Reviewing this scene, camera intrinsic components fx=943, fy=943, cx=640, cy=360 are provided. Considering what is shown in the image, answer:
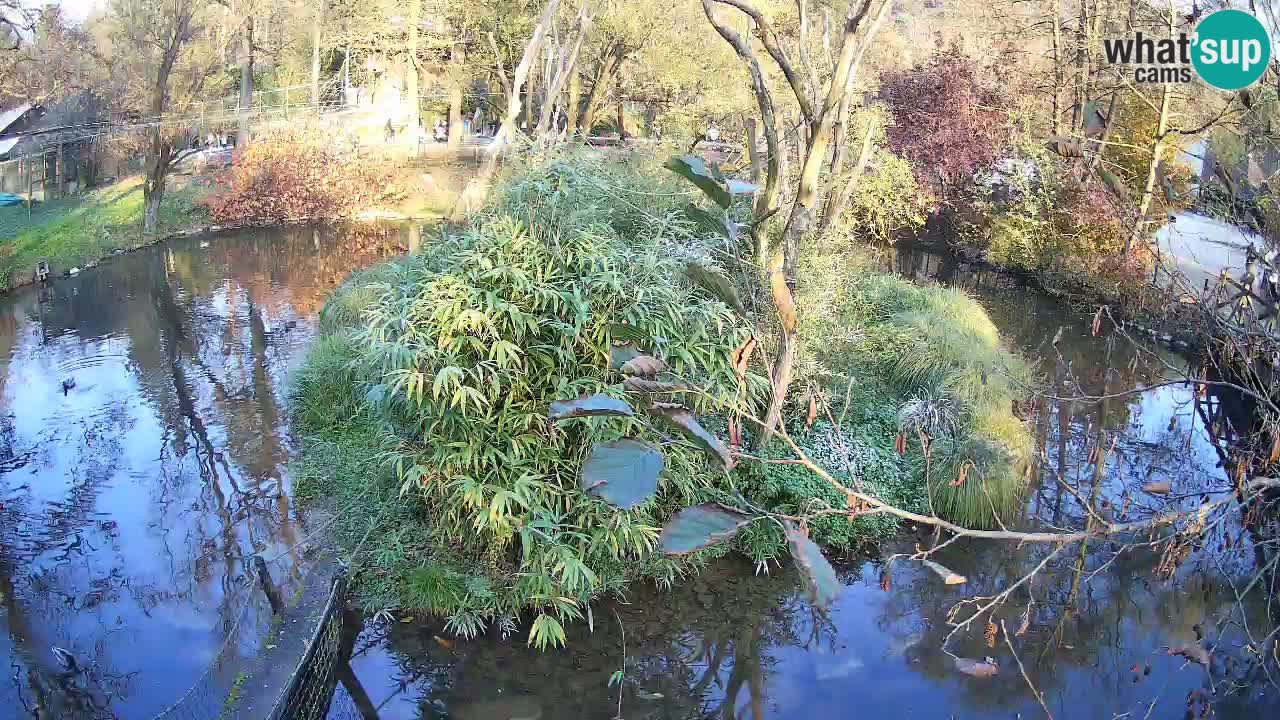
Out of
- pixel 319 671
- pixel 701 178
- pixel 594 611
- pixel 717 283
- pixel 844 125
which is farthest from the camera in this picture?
pixel 844 125

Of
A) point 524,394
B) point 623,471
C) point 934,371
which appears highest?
point 623,471

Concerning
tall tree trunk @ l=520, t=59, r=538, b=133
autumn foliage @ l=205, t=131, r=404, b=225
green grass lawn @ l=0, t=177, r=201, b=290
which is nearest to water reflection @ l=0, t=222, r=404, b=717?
green grass lawn @ l=0, t=177, r=201, b=290

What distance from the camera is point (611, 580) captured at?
21.8 ft

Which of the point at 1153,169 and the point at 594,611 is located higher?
the point at 1153,169

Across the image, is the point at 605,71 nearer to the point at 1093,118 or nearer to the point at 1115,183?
the point at 1115,183

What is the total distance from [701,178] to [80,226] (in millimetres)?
18342

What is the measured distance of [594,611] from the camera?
6.59m

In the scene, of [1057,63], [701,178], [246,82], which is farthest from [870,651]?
[246,82]

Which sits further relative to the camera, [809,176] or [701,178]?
[809,176]

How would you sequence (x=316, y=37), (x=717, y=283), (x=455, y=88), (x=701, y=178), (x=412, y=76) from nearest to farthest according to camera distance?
(x=717, y=283) < (x=701, y=178) < (x=316, y=37) < (x=455, y=88) < (x=412, y=76)

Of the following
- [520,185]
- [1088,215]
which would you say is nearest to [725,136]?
[1088,215]

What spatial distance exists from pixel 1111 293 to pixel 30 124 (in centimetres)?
2303

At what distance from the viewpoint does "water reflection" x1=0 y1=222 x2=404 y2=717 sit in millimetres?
6059

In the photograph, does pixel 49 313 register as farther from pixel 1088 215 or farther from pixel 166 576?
pixel 1088 215
